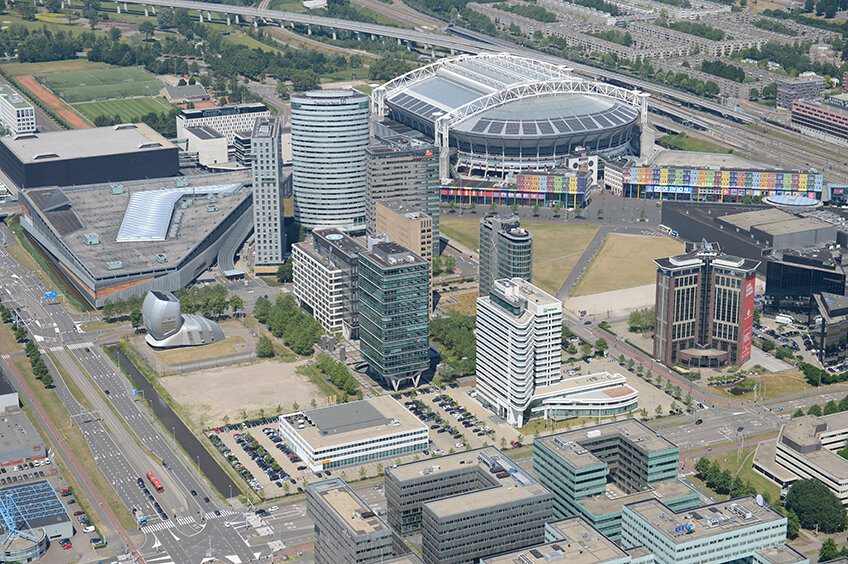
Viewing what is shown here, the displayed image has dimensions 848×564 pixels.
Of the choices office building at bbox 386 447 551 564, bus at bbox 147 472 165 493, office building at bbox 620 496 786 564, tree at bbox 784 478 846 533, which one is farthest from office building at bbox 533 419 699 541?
bus at bbox 147 472 165 493

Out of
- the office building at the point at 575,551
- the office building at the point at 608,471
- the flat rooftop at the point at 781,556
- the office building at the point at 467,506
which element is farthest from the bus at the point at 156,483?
the flat rooftop at the point at 781,556

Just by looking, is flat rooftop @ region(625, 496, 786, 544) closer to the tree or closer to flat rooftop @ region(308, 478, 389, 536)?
the tree

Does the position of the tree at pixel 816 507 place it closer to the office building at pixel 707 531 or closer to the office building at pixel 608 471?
the office building at pixel 608 471

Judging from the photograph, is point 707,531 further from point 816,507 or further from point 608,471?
point 816,507

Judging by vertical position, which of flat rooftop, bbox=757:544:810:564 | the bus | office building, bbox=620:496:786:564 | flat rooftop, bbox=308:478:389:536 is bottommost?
the bus

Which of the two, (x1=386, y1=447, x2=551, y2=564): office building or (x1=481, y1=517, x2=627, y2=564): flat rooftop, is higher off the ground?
(x1=481, y1=517, x2=627, y2=564): flat rooftop

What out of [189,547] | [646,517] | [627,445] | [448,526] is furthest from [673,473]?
[189,547]
